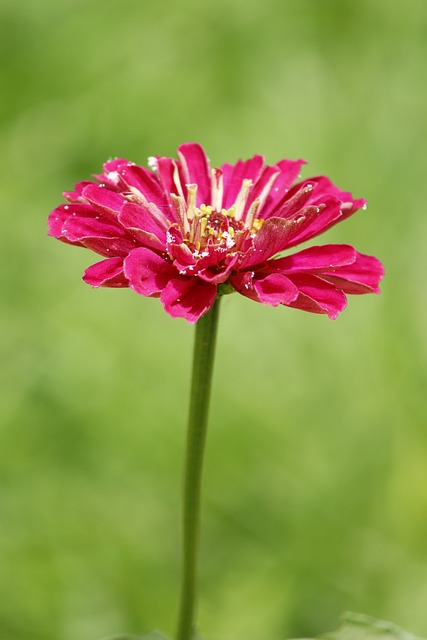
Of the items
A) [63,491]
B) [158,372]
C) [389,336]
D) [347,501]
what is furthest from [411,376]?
[63,491]

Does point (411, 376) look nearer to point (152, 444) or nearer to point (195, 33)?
point (152, 444)

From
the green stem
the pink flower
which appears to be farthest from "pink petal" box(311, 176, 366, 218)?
the green stem

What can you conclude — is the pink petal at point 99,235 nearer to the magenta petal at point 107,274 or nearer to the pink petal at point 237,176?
the magenta petal at point 107,274

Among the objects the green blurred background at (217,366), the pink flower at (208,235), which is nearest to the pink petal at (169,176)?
the pink flower at (208,235)

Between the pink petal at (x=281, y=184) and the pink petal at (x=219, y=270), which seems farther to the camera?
the pink petal at (x=281, y=184)

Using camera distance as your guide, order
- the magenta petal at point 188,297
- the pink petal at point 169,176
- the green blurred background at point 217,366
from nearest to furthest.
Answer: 1. the magenta petal at point 188,297
2. the pink petal at point 169,176
3. the green blurred background at point 217,366

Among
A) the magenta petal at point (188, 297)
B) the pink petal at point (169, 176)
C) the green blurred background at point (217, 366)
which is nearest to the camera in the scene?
the magenta petal at point (188, 297)

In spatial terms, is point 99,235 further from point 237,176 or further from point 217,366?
point 217,366
